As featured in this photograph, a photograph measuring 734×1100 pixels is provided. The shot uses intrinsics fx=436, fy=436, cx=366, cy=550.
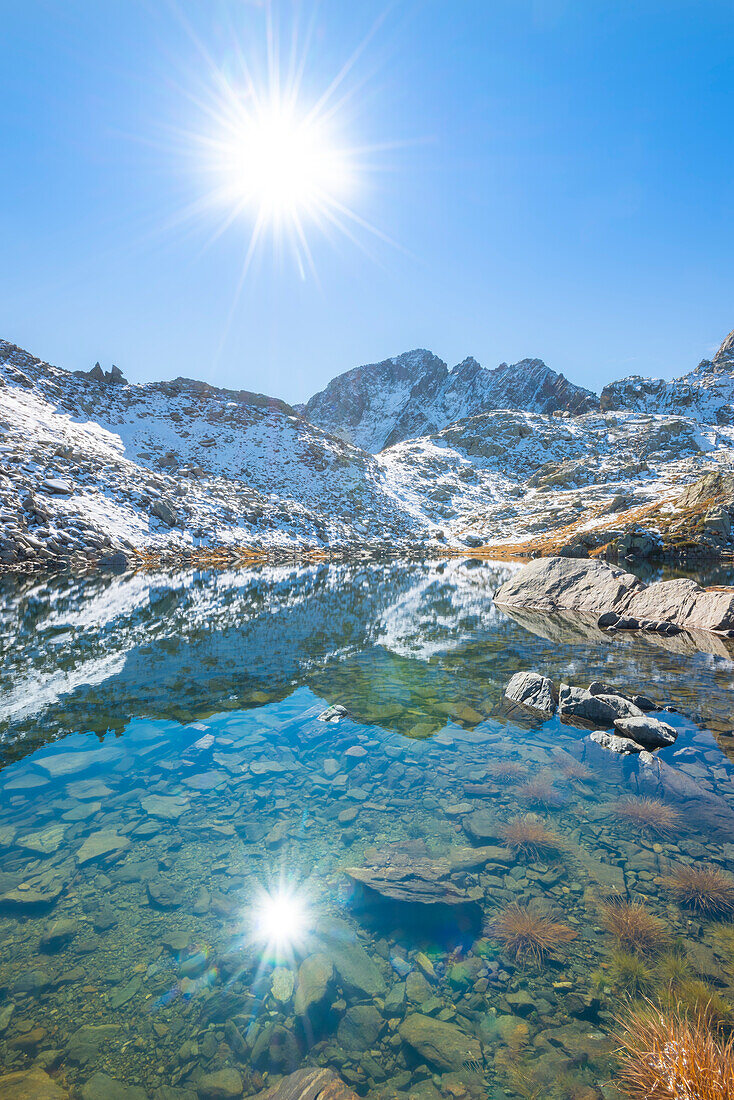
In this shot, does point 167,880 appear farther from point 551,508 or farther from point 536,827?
point 551,508

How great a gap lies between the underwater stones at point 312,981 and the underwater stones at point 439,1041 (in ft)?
2.72

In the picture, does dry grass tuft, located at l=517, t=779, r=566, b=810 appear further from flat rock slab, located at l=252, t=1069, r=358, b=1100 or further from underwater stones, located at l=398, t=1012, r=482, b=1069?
flat rock slab, located at l=252, t=1069, r=358, b=1100

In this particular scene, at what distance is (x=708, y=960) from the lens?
4.50 meters

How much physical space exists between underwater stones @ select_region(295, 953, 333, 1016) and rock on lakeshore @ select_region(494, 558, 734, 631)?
24.6m

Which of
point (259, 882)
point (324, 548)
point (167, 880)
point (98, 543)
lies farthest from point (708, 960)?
→ point (324, 548)

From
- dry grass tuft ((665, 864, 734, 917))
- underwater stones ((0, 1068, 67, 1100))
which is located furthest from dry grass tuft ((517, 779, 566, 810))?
underwater stones ((0, 1068, 67, 1100))

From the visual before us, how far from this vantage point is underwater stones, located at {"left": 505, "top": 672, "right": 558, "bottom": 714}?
11.9 m

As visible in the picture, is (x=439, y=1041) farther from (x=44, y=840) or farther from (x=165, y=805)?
(x=44, y=840)

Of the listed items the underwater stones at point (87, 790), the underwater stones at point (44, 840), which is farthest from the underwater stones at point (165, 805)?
the underwater stones at point (44, 840)

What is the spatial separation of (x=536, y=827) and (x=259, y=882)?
4194 millimetres

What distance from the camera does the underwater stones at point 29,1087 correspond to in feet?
10.9

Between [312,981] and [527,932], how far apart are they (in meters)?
2.45

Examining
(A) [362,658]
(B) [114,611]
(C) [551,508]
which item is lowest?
(B) [114,611]

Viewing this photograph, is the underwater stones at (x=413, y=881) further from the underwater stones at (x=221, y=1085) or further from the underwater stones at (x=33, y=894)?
the underwater stones at (x=33, y=894)
